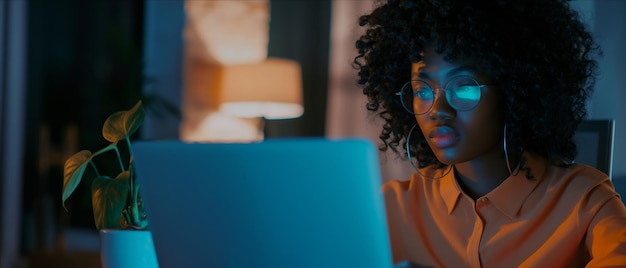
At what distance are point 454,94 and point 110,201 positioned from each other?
71 centimetres

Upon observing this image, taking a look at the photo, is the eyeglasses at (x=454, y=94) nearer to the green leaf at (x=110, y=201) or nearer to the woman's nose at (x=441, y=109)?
the woman's nose at (x=441, y=109)

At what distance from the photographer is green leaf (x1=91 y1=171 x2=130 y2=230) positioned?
1.45 meters

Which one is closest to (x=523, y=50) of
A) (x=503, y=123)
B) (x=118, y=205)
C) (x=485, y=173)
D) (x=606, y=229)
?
(x=503, y=123)

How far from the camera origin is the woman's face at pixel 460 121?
1441 mm

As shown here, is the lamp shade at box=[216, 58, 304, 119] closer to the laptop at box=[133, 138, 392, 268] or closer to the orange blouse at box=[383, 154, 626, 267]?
the orange blouse at box=[383, 154, 626, 267]

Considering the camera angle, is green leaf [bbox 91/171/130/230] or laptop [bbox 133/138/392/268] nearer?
laptop [bbox 133/138/392/268]

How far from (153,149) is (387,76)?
0.77m

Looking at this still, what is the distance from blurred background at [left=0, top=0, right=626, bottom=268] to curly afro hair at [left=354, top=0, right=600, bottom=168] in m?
3.29

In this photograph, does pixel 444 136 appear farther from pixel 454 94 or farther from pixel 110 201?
pixel 110 201

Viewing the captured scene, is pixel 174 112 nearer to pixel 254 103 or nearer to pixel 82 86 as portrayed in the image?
pixel 254 103

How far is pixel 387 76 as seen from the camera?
1680mm

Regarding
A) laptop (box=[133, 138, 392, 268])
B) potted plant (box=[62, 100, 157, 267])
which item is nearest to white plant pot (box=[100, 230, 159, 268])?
potted plant (box=[62, 100, 157, 267])

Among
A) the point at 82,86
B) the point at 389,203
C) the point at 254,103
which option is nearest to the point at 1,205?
the point at 82,86

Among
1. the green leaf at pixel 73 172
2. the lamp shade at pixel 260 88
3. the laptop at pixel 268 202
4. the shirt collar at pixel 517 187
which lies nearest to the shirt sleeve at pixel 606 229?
the shirt collar at pixel 517 187
